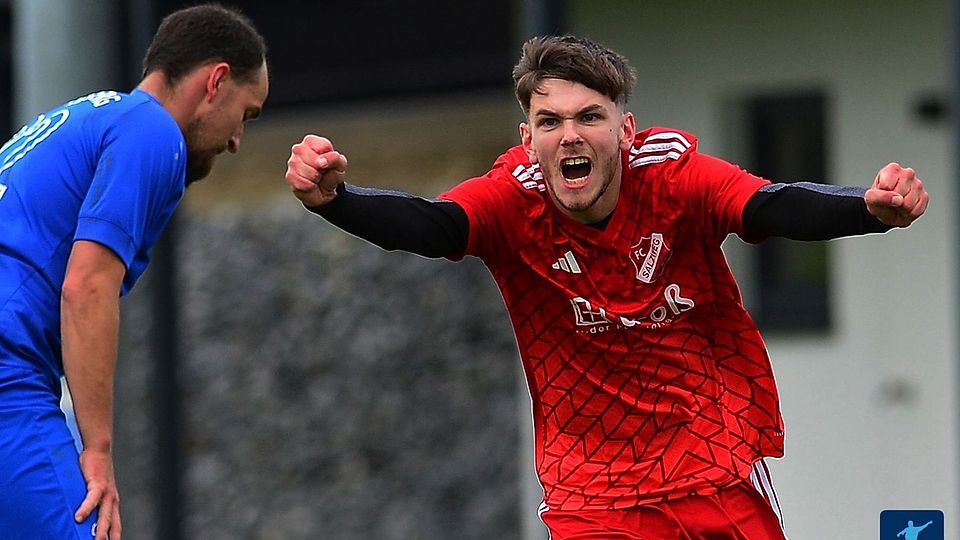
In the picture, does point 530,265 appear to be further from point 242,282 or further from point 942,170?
point 242,282

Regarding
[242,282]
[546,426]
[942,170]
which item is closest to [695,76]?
[942,170]

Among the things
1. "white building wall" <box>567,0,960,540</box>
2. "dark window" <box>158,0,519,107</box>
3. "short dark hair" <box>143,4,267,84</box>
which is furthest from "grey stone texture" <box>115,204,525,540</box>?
"short dark hair" <box>143,4,267,84</box>

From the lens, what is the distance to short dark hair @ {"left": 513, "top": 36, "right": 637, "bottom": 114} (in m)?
4.21

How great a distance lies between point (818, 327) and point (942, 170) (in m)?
0.99

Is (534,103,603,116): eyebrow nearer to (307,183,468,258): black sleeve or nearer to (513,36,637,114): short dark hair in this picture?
(513,36,637,114): short dark hair

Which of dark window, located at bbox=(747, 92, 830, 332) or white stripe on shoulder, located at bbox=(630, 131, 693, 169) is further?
dark window, located at bbox=(747, 92, 830, 332)

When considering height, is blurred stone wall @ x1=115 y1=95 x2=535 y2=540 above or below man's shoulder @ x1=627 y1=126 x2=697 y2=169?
below

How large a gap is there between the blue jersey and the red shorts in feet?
4.10

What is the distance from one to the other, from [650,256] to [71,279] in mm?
1348

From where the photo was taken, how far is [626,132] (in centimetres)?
432

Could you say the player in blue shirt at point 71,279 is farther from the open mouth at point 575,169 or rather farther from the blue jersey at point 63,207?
the open mouth at point 575,169

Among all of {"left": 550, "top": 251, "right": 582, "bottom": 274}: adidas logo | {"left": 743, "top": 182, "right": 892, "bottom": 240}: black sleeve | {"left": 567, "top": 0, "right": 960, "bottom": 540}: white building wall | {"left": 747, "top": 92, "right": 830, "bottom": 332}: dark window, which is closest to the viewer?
{"left": 743, "top": 182, "right": 892, "bottom": 240}: black sleeve

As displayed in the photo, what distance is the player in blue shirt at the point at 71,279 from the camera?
13.4ft

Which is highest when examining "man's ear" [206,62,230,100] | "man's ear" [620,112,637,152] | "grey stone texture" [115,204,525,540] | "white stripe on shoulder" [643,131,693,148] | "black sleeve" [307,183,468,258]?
"man's ear" [206,62,230,100]
